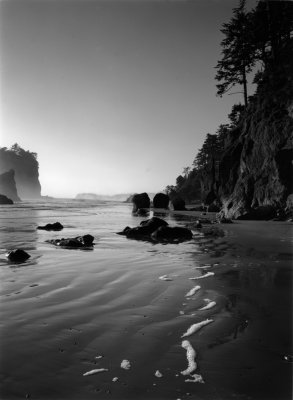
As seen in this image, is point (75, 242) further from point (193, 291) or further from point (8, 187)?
point (8, 187)

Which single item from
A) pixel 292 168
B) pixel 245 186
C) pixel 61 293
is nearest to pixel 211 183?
pixel 245 186

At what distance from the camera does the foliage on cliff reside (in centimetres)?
2323

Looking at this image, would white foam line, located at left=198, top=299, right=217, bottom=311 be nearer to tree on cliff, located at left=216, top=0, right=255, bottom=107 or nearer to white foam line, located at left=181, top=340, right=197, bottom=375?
white foam line, located at left=181, top=340, right=197, bottom=375

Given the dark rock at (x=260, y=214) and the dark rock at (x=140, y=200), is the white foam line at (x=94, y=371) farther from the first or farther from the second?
the dark rock at (x=140, y=200)

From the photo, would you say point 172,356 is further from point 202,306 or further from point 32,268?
point 32,268

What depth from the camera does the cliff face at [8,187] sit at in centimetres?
11517

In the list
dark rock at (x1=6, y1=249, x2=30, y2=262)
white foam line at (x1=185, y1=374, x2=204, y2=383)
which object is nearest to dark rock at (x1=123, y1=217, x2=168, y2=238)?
dark rock at (x1=6, y1=249, x2=30, y2=262)

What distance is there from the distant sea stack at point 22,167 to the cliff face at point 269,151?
558ft

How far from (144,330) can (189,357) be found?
78 cm

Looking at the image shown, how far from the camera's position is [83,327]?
3832 mm

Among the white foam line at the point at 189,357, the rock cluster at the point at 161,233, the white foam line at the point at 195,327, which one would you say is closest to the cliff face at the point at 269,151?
the rock cluster at the point at 161,233

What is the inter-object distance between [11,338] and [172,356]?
1.69 meters

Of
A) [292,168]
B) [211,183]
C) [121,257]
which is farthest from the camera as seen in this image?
[211,183]

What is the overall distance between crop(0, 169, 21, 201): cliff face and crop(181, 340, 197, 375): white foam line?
119848 mm
